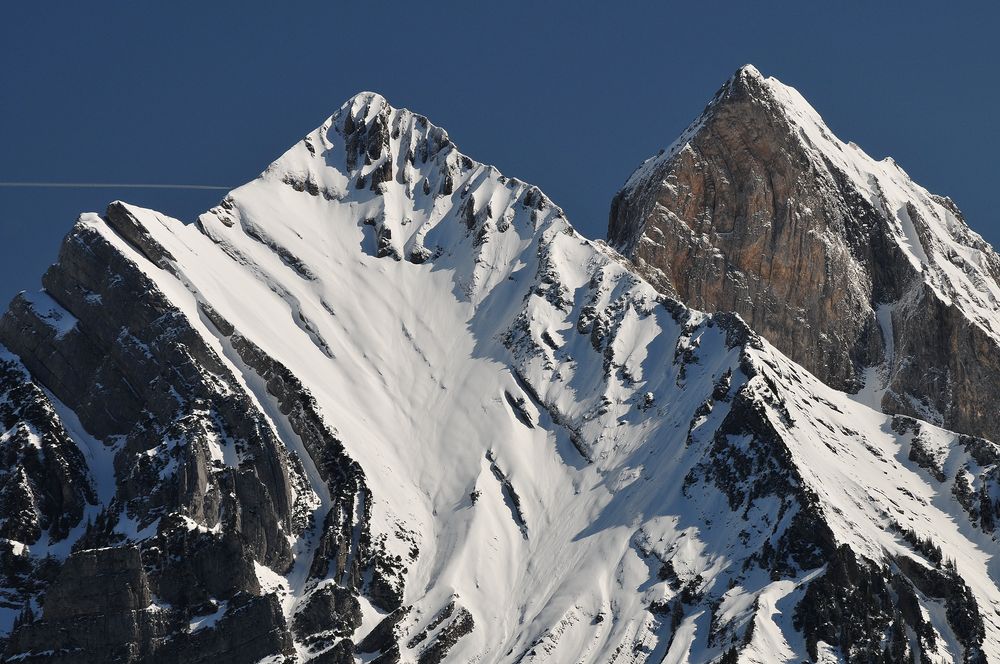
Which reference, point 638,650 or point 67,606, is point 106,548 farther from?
point 638,650

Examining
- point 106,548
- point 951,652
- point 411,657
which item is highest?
point 106,548

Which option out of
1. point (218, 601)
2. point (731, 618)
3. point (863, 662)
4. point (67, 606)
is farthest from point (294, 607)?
point (863, 662)

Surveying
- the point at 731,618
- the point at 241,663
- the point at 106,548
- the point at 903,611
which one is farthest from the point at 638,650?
the point at 106,548

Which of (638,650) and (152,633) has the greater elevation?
(152,633)

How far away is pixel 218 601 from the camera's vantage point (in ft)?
641

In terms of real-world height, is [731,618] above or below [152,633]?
below

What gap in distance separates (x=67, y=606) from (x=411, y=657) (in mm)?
32092

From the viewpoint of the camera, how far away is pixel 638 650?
199m

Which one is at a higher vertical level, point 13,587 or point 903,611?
point 13,587

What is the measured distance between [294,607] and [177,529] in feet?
43.3

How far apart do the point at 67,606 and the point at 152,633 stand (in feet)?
26.3

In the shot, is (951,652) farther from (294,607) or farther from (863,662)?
(294,607)

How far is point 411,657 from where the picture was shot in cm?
19888

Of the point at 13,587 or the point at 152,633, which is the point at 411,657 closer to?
the point at 152,633
